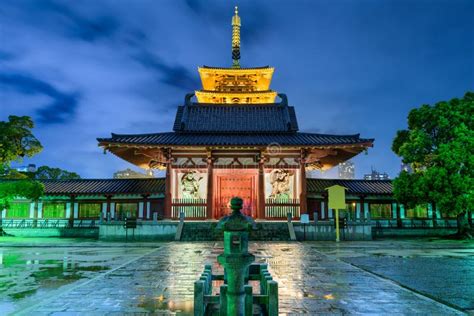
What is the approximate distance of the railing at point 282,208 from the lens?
989 inches

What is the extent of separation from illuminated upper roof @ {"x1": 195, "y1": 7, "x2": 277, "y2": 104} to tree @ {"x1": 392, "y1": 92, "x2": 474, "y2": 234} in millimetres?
17638

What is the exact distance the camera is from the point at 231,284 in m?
4.98

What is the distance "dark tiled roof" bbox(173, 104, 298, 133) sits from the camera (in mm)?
28953

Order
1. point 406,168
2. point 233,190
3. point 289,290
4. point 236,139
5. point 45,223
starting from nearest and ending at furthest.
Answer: point 289,290 < point 236,139 < point 233,190 < point 45,223 < point 406,168

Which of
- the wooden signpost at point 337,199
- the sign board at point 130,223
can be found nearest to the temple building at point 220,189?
the sign board at point 130,223

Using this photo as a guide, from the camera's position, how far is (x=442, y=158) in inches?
906

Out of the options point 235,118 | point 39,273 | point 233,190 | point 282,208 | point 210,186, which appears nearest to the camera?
point 39,273

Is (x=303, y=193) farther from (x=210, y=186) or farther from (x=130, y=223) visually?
(x=130, y=223)

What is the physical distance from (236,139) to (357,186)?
1263 cm

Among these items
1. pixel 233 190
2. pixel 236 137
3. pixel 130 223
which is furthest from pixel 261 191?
pixel 130 223

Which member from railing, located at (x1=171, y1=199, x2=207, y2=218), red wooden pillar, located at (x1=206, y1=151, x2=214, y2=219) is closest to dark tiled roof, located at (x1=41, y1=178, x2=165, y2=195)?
railing, located at (x1=171, y1=199, x2=207, y2=218)

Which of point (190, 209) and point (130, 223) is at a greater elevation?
point (190, 209)

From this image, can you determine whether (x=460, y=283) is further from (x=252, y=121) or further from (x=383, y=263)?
(x=252, y=121)

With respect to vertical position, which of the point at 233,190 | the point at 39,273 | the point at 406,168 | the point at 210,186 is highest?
the point at 406,168
